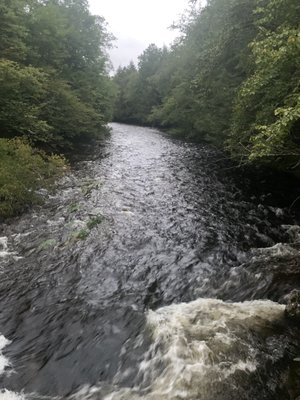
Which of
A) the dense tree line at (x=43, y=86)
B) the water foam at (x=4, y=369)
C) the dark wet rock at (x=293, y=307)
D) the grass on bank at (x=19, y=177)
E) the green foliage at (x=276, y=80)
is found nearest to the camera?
the water foam at (x=4, y=369)

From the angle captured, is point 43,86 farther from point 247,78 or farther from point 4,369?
point 4,369

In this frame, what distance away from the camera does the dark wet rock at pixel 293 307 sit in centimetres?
639

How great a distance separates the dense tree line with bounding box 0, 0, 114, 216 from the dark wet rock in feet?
27.0

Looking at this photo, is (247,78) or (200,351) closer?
(200,351)

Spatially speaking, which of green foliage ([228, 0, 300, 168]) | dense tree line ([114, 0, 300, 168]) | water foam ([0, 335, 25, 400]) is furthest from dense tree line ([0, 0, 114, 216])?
green foliage ([228, 0, 300, 168])

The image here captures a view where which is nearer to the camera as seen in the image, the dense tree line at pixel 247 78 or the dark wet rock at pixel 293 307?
the dark wet rock at pixel 293 307

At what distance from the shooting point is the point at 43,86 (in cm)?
1938

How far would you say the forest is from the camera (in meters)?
11.0

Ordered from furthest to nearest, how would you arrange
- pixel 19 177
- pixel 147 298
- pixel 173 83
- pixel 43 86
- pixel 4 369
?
pixel 173 83, pixel 43 86, pixel 19 177, pixel 147 298, pixel 4 369

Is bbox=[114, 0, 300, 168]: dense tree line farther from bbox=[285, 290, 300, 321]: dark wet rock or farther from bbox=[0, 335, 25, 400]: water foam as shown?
bbox=[0, 335, 25, 400]: water foam

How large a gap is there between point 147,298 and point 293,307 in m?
2.74

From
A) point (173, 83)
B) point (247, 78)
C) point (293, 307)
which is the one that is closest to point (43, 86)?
point (247, 78)

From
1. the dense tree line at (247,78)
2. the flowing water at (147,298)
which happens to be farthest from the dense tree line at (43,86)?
the dense tree line at (247,78)

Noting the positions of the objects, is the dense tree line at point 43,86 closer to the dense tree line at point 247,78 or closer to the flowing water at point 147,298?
the flowing water at point 147,298
